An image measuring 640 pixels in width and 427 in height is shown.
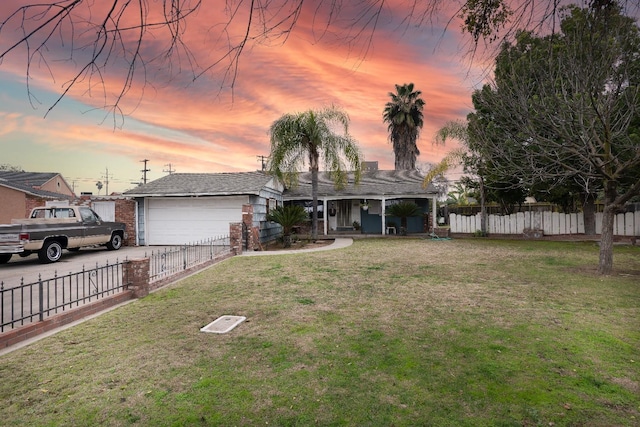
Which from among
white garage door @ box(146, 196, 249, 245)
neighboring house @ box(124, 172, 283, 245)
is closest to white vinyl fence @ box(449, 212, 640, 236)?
neighboring house @ box(124, 172, 283, 245)

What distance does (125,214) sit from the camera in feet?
60.6

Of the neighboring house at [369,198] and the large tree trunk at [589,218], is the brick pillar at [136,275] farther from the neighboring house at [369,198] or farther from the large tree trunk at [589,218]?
the large tree trunk at [589,218]

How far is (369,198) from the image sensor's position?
2230cm

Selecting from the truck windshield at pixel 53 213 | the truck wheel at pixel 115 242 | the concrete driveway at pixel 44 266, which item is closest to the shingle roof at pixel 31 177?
the truck wheel at pixel 115 242

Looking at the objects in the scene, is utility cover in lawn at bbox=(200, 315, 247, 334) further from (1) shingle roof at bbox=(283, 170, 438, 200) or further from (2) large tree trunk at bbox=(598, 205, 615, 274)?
(1) shingle roof at bbox=(283, 170, 438, 200)

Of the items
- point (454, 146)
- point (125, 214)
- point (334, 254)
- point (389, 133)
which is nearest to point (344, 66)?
point (334, 254)

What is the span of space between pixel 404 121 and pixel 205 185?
22.5m

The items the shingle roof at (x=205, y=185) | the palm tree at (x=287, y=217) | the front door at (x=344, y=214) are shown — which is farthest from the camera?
the front door at (x=344, y=214)

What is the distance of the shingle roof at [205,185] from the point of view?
17.4 metres

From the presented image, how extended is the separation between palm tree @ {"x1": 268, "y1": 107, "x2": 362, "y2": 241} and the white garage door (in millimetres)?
3136

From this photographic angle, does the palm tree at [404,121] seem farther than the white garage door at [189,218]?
Yes

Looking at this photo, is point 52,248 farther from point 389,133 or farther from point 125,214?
point 389,133

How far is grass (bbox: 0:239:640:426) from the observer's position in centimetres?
310

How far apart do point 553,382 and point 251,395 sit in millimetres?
3109
